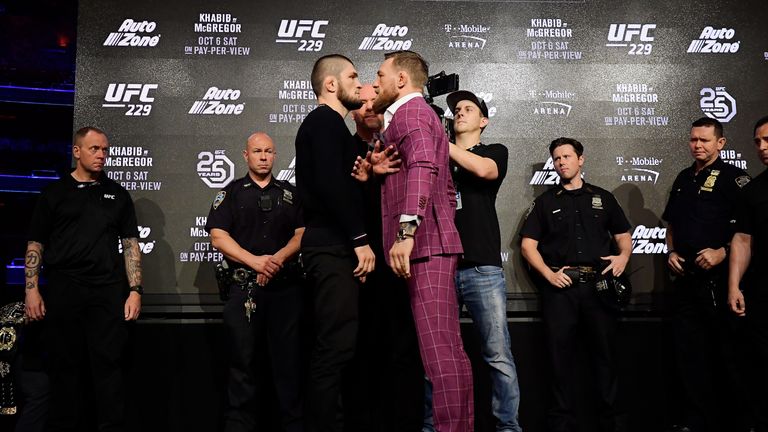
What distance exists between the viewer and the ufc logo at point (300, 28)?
4812 millimetres

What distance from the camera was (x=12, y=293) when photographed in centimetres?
699

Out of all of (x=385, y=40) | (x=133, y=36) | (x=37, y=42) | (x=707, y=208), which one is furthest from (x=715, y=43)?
(x=37, y=42)

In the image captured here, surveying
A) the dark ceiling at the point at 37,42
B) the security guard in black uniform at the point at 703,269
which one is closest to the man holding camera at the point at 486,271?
the security guard in black uniform at the point at 703,269

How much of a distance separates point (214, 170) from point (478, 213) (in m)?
2.04

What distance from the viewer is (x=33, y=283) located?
3.97 metres

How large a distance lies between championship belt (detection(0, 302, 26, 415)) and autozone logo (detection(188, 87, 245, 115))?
177 centimetres

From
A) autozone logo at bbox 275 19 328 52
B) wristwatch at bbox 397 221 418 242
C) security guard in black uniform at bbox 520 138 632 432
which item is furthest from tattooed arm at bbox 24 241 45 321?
security guard in black uniform at bbox 520 138 632 432

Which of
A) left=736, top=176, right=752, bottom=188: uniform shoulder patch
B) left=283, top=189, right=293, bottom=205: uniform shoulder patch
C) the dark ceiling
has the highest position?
the dark ceiling

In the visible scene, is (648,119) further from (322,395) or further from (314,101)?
(322,395)

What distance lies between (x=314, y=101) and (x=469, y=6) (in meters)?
1.35

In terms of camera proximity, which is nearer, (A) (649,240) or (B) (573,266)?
(B) (573,266)

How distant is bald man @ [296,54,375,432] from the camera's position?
9.74 feet

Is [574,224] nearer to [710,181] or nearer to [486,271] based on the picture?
[710,181]

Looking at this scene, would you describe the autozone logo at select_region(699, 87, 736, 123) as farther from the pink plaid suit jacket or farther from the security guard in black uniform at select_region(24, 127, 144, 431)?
the security guard in black uniform at select_region(24, 127, 144, 431)
